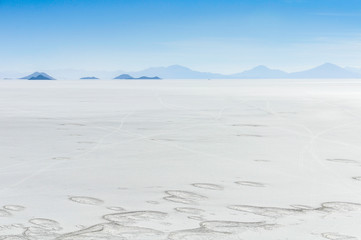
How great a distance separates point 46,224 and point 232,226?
5.51 feet

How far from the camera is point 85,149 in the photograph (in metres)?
9.20

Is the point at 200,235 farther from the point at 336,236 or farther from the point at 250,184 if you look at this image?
the point at 250,184

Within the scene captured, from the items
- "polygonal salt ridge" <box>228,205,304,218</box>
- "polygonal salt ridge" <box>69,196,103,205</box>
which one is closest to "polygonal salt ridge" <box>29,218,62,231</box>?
"polygonal salt ridge" <box>69,196,103,205</box>

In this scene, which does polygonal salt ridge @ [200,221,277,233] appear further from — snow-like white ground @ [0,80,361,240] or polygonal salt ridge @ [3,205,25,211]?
polygonal salt ridge @ [3,205,25,211]

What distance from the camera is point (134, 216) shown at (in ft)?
16.0

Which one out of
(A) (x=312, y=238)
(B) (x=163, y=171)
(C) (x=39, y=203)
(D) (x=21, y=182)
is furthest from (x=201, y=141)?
(A) (x=312, y=238)

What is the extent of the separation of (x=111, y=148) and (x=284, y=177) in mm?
3634

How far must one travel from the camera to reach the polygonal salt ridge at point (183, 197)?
5.57m

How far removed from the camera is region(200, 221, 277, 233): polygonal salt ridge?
14.7 ft

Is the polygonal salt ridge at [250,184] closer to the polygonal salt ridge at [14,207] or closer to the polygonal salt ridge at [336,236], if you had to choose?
the polygonal salt ridge at [336,236]

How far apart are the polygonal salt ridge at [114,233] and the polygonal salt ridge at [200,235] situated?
109mm

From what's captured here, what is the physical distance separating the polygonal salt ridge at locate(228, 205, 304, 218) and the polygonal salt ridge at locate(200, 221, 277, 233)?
334 millimetres

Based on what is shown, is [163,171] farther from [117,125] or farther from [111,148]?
[117,125]

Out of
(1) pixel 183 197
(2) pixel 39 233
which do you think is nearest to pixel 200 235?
(2) pixel 39 233
